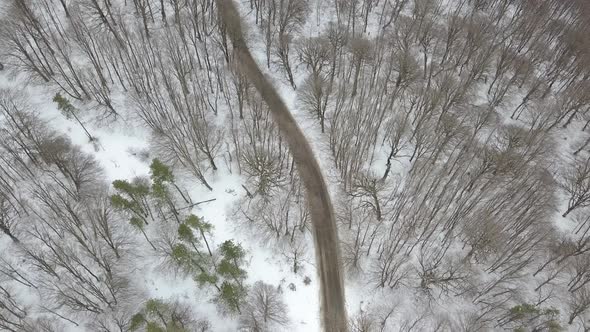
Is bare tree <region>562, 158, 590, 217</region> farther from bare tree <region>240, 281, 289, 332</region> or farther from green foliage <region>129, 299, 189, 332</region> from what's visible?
green foliage <region>129, 299, 189, 332</region>

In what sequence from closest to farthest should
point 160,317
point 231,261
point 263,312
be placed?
1. point 160,317
2. point 263,312
3. point 231,261

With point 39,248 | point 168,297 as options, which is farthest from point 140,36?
point 168,297

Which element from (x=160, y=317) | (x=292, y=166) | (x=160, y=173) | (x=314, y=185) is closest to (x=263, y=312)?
→ (x=160, y=317)

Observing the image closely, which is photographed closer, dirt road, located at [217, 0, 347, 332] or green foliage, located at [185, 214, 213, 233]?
green foliage, located at [185, 214, 213, 233]

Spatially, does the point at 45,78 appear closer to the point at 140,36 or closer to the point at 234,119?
the point at 140,36

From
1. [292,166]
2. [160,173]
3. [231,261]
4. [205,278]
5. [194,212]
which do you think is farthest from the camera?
[292,166]

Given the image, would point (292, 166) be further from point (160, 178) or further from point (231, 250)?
point (160, 178)

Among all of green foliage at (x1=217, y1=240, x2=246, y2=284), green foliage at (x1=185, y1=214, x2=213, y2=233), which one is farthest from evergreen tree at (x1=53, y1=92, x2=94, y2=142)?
green foliage at (x1=217, y1=240, x2=246, y2=284)
